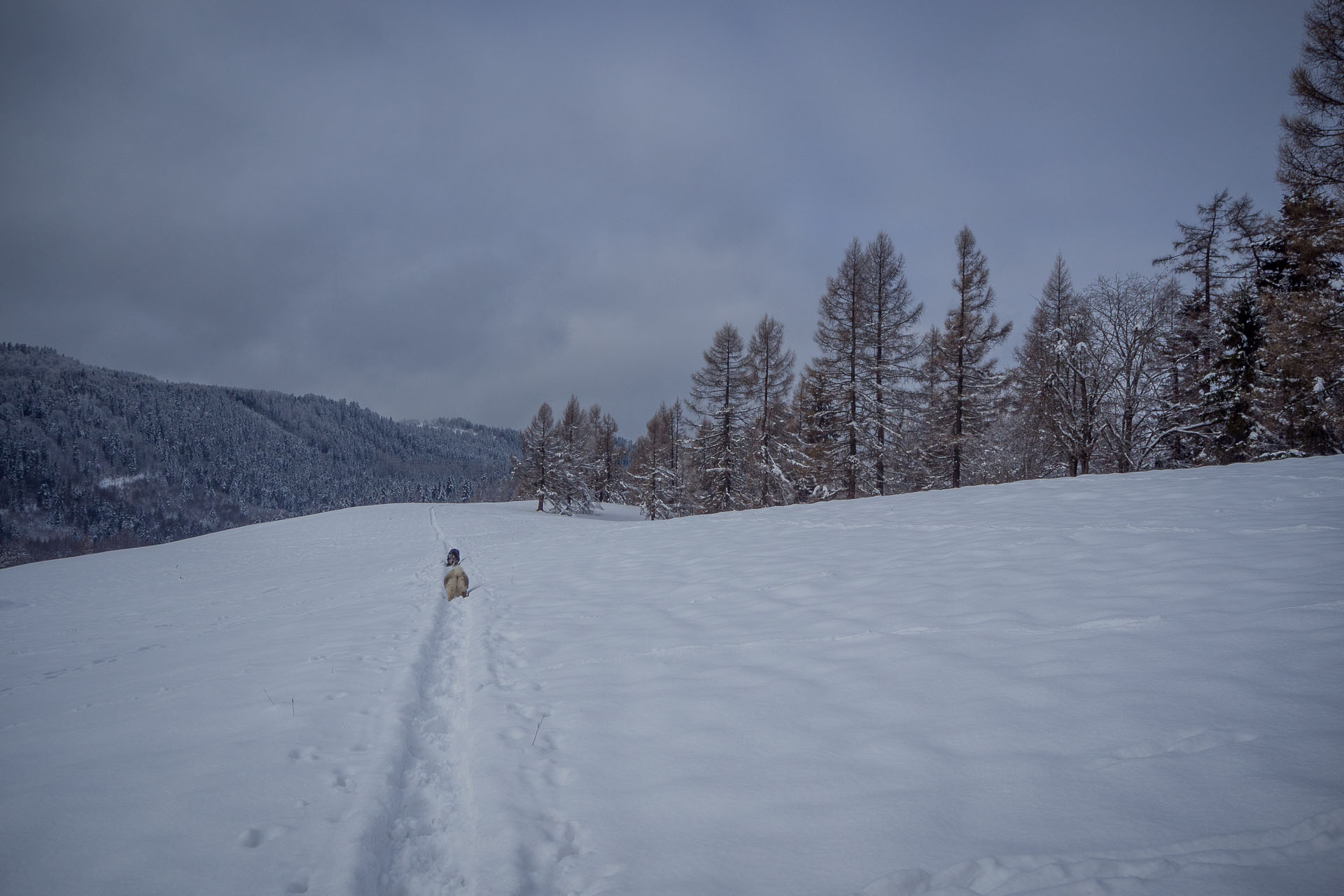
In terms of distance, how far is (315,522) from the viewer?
98.2 feet

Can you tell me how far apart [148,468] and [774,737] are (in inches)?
7578

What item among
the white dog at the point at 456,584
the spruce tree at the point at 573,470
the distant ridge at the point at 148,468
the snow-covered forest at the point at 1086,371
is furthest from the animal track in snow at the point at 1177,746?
the distant ridge at the point at 148,468

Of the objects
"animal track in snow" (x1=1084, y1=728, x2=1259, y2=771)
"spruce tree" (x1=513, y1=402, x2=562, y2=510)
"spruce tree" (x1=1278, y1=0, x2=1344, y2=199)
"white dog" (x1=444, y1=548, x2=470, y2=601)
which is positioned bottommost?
"white dog" (x1=444, y1=548, x2=470, y2=601)

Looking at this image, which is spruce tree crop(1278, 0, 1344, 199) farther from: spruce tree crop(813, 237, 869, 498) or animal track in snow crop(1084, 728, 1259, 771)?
animal track in snow crop(1084, 728, 1259, 771)

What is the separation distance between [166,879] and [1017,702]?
16.8ft

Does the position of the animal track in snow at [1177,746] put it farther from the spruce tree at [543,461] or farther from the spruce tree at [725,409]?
the spruce tree at [543,461]

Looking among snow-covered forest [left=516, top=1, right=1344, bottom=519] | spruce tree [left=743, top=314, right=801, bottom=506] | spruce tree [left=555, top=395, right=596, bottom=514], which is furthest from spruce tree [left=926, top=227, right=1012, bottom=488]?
spruce tree [left=555, top=395, right=596, bottom=514]

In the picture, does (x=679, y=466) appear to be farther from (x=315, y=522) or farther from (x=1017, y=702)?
(x=1017, y=702)

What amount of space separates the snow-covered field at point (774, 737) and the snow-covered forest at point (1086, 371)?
8747 mm

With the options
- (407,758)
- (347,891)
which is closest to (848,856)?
(347,891)

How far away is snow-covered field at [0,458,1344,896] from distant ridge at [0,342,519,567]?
9177 centimetres

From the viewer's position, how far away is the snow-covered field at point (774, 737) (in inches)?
95.7

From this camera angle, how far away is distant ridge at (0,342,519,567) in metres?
103

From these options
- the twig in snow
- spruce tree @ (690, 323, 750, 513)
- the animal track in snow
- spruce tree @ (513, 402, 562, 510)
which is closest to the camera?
the animal track in snow
